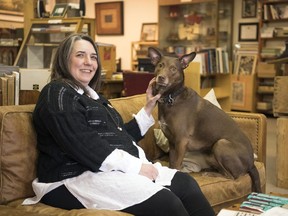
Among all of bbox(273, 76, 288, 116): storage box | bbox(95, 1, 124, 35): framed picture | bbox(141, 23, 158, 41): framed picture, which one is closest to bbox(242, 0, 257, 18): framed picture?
bbox(141, 23, 158, 41): framed picture

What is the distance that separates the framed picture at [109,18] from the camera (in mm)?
8969

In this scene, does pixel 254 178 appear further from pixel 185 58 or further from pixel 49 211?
pixel 49 211

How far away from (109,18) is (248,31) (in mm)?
3235

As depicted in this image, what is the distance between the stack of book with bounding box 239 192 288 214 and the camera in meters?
1.75

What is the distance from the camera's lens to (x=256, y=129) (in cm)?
271

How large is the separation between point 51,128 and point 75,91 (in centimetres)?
20

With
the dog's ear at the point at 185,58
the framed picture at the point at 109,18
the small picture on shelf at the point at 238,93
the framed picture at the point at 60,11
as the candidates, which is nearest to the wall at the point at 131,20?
the framed picture at the point at 109,18

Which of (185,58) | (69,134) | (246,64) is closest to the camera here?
(69,134)

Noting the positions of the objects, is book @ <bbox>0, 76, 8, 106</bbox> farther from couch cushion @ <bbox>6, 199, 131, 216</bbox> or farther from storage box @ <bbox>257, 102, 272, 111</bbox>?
storage box @ <bbox>257, 102, 272, 111</bbox>

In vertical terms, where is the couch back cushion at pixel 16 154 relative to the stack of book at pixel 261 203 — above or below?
above

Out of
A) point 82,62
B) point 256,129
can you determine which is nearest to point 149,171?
point 82,62

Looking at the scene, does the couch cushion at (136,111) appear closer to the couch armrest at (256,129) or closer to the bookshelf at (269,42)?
the couch armrest at (256,129)

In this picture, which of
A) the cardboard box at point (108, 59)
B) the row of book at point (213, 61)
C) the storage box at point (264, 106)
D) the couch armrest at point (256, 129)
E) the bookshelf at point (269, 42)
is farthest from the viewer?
the storage box at point (264, 106)

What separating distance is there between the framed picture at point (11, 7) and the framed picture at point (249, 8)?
12.8 ft
